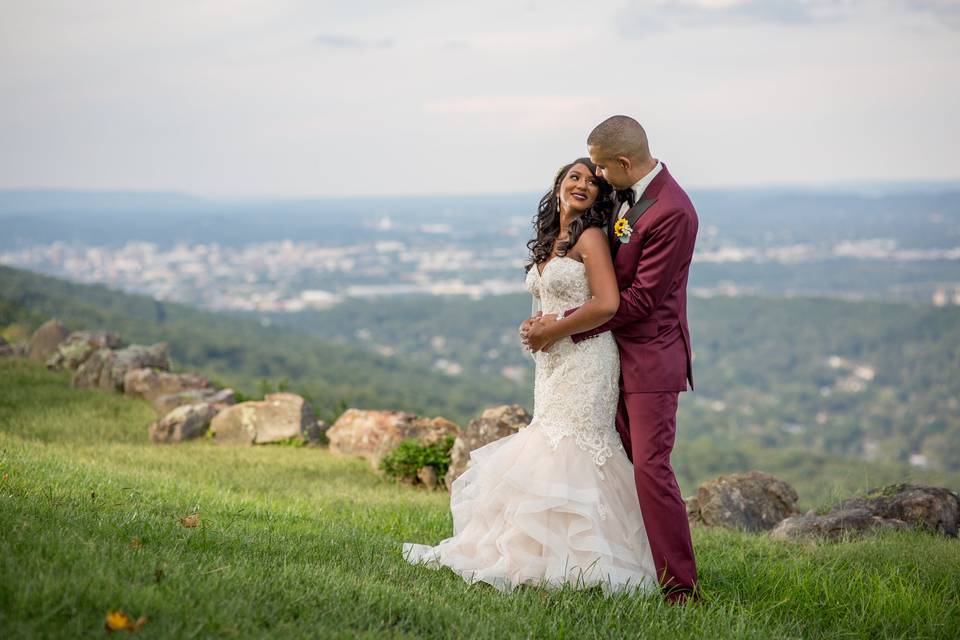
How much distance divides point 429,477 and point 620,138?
19.3ft

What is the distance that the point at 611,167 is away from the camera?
5012 mm

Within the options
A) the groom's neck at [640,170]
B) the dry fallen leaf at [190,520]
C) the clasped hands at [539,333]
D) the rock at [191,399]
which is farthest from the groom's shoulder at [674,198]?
the rock at [191,399]

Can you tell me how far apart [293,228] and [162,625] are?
14750 cm

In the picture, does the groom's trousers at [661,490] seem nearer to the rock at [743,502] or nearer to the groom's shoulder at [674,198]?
the groom's shoulder at [674,198]

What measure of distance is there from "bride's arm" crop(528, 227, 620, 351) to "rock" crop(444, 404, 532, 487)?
4.11 meters

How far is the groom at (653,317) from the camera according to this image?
4.89 meters

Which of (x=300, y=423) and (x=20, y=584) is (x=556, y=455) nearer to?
(x=20, y=584)

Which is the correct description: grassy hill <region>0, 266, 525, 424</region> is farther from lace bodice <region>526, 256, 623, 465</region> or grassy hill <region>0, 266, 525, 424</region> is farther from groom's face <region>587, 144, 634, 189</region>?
groom's face <region>587, 144, 634, 189</region>

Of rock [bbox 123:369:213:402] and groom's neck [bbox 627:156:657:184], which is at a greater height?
groom's neck [bbox 627:156:657:184]

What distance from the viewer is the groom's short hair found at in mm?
4914

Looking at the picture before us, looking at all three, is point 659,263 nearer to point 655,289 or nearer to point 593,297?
point 655,289

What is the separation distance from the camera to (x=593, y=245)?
199 inches

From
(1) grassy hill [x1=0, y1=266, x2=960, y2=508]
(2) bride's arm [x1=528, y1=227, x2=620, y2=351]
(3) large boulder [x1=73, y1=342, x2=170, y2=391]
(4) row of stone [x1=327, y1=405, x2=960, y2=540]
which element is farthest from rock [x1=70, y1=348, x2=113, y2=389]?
(1) grassy hill [x1=0, y1=266, x2=960, y2=508]

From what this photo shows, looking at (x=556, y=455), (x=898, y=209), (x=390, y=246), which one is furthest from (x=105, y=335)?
(x=898, y=209)
